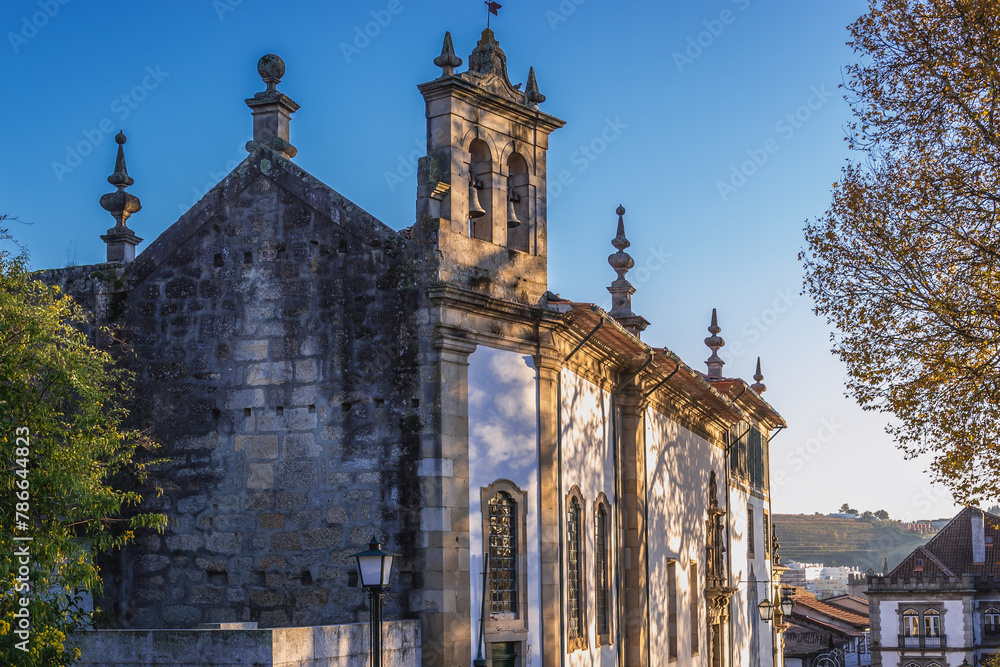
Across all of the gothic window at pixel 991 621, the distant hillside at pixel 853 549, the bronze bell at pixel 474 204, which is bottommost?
the distant hillside at pixel 853 549

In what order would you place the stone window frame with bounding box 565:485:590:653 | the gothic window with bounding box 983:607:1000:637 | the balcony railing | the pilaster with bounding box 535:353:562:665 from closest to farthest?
1. the pilaster with bounding box 535:353:562:665
2. the stone window frame with bounding box 565:485:590:653
3. the gothic window with bounding box 983:607:1000:637
4. the balcony railing

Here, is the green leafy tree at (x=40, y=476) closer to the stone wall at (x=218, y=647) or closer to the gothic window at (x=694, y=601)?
the stone wall at (x=218, y=647)

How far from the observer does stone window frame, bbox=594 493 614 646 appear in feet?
59.2

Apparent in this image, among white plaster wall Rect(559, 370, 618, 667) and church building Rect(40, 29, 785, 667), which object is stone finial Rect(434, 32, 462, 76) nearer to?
church building Rect(40, 29, 785, 667)

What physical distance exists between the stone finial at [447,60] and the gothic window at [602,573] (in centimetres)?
687

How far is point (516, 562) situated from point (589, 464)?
298cm

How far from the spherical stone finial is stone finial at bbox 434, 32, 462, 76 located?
2.08 m

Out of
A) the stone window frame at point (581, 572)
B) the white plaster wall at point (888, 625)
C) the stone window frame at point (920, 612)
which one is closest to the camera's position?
the stone window frame at point (581, 572)

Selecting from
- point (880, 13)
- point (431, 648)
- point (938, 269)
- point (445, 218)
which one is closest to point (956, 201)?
point (938, 269)

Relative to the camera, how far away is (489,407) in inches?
587

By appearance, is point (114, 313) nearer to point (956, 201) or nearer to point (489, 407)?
point (489, 407)

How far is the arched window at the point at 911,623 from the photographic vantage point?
5867cm
